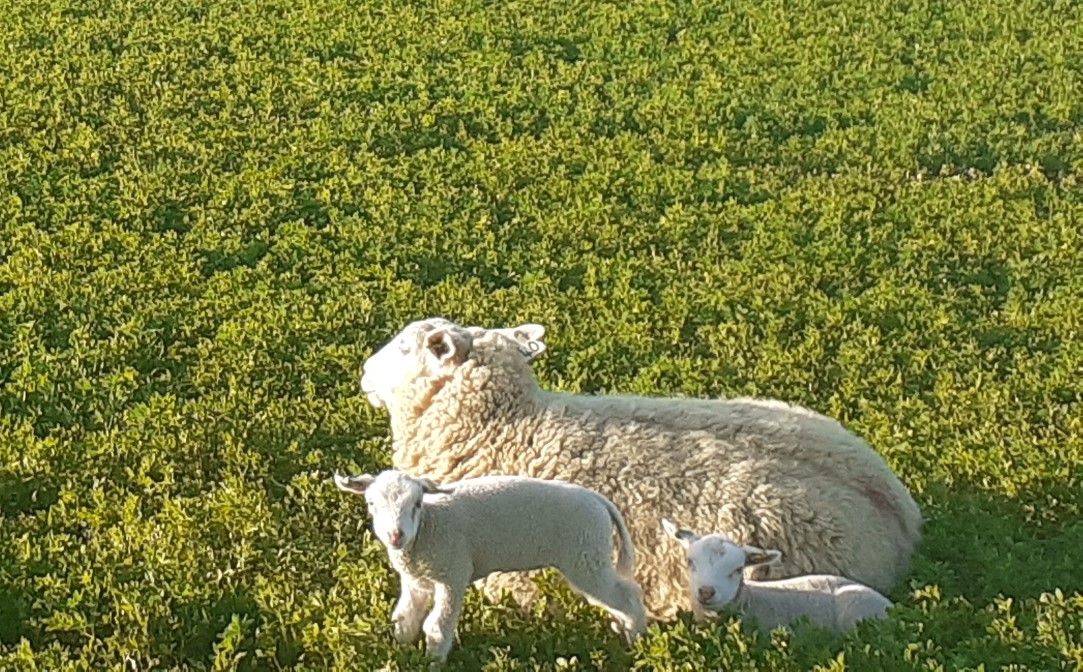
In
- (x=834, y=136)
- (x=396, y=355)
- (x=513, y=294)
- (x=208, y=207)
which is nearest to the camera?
(x=396, y=355)

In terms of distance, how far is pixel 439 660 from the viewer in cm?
570

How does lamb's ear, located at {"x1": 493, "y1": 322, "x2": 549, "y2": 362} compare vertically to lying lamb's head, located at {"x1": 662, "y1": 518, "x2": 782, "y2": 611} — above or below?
above

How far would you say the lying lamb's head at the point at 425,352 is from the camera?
7527 millimetres

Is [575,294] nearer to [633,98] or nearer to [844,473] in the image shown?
[844,473]

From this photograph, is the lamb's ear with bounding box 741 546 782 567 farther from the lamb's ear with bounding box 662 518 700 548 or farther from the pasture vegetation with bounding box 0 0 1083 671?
the pasture vegetation with bounding box 0 0 1083 671

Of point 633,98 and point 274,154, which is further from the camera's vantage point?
point 633,98

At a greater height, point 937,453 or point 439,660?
point 439,660

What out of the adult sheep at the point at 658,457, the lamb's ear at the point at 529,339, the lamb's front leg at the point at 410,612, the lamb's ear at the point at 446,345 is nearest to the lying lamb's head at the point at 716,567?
the adult sheep at the point at 658,457

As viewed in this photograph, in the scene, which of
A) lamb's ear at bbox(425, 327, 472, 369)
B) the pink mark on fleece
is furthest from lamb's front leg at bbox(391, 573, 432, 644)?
the pink mark on fleece

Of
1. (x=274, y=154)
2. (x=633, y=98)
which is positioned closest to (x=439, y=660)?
(x=274, y=154)

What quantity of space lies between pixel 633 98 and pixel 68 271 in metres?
6.53

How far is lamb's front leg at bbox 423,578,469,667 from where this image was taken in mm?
5738

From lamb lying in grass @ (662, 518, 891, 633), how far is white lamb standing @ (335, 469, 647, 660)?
0.30 meters

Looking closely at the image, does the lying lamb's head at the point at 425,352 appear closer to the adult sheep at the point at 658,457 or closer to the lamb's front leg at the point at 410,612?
the adult sheep at the point at 658,457
